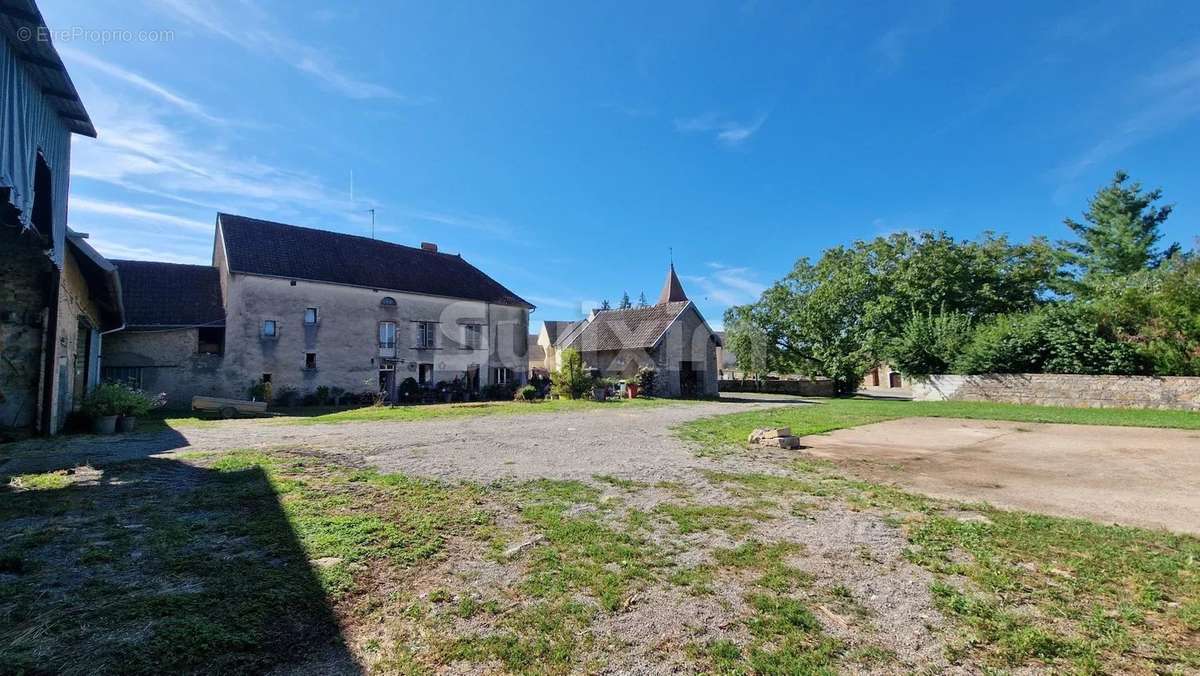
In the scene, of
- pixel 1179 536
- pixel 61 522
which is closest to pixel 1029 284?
pixel 1179 536

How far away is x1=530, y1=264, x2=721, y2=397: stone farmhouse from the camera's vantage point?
28031 millimetres

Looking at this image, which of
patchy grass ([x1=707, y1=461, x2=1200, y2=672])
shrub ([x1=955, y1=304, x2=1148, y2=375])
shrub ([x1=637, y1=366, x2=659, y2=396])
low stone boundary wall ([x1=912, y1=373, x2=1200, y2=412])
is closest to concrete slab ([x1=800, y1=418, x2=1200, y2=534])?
patchy grass ([x1=707, y1=461, x2=1200, y2=672])

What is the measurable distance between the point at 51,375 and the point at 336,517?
964 cm

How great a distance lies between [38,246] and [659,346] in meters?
23.6

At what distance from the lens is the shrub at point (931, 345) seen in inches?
830

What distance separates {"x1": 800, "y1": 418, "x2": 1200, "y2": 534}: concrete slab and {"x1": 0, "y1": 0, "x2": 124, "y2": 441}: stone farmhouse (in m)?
11.8

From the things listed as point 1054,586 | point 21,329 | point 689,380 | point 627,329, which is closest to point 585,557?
point 1054,586

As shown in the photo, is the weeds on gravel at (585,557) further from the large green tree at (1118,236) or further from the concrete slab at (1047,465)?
the large green tree at (1118,236)

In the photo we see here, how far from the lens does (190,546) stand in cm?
369

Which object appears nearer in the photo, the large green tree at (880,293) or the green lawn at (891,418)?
the green lawn at (891,418)

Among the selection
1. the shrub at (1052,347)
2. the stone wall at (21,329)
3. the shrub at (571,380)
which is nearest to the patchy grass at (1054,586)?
the stone wall at (21,329)

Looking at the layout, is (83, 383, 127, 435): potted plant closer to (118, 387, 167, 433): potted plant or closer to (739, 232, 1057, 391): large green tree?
(118, 387, 167, 433): potted plant

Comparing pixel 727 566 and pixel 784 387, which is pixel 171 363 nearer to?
pixel 727 566

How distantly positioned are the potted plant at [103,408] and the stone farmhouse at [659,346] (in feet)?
59.8
